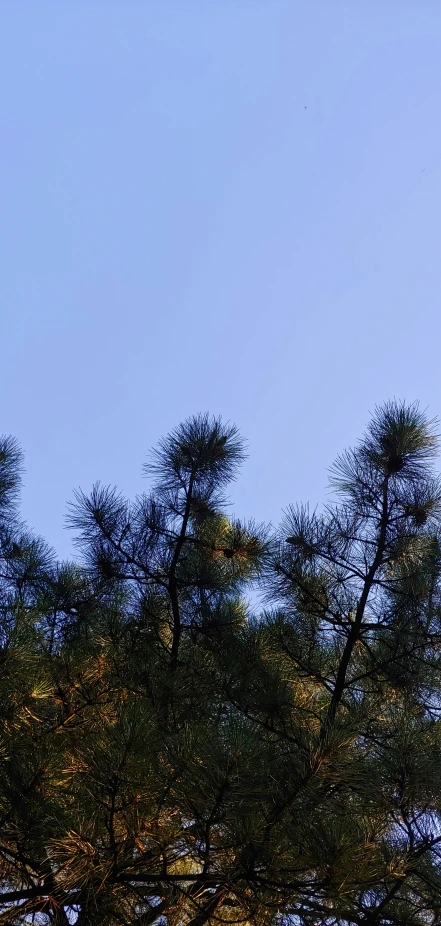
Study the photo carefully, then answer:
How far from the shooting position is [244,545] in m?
3.16

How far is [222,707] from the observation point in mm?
2564

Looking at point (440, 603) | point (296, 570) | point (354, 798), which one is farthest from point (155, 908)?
point (440, 603)

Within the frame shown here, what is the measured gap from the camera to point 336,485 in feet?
9.05

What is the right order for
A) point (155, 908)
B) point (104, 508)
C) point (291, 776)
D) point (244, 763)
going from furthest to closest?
point (104, 508)
point (155, 908)
point (291, 776)
point (244, 763)

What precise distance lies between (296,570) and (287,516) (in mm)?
179

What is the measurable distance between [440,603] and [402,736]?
0.83 m

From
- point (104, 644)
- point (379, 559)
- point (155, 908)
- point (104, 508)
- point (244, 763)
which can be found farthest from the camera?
point (104, 508)

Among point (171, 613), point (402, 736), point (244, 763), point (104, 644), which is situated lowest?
point (244, 763)

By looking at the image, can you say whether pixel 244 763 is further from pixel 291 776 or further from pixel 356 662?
pixel 356 662

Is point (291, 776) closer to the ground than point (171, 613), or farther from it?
closer to the ground

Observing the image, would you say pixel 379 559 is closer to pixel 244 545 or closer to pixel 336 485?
pixel 336 485

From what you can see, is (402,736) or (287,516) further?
(287,516)

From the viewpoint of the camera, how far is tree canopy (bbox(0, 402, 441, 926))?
1.77 m

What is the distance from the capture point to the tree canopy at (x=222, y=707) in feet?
5.82
